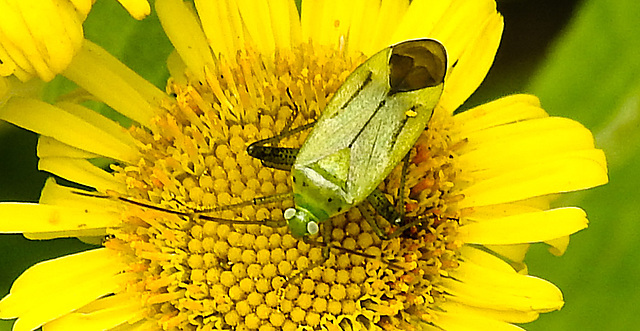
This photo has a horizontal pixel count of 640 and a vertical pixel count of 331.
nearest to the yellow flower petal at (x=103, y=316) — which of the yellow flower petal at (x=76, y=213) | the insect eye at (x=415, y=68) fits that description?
the yellow flower petal at (x=76, y=213)

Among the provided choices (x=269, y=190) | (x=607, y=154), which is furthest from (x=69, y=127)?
(x=607, y=154)

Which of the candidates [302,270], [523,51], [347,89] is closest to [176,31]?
[347,89]

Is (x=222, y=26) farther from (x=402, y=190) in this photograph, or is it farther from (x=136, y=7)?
(x=402, y=190)

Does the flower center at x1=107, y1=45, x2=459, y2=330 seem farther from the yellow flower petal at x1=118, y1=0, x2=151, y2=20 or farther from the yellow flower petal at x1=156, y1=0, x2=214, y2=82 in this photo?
the yellow flower petal at x1=118, y1=0, x2=151, y2=20

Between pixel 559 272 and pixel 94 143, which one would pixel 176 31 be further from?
pixel 559 272

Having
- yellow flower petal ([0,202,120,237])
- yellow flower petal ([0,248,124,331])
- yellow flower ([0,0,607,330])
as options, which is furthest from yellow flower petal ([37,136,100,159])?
yellow flower petal ([0,248,124,331])
